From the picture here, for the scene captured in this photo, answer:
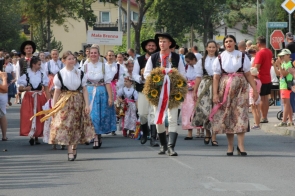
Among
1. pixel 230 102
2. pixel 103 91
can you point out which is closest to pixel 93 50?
pixel 103 91

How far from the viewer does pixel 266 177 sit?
39.5 ft

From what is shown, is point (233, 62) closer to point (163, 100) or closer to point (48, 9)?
point (163, 100)

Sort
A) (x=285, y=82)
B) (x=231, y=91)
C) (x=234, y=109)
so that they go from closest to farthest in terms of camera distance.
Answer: (x=231, y=91) → (x=234, y=109) → (x=285, y=82)

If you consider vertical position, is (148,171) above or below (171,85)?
below

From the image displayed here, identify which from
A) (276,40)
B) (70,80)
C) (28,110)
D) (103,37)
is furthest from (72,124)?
Answer: (103,37)

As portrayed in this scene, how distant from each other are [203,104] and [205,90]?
34 cm

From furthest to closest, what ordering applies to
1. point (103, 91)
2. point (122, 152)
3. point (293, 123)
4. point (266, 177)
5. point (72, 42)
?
point (72, 42), point (293, 123), point (103, 91), point (122, 152), point (266, 177)

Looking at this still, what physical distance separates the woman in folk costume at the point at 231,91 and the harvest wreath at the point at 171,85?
0.55 m

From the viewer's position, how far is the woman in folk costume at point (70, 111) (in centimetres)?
1475

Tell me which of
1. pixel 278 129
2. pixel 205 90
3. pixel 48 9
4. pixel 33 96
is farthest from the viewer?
pixel 48 9

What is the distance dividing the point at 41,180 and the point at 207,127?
558 centimetres

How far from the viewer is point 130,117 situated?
65.5ft

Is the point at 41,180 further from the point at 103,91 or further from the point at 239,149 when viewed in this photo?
the point at 103,91

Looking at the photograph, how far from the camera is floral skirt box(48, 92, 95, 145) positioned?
1475 centimetres
